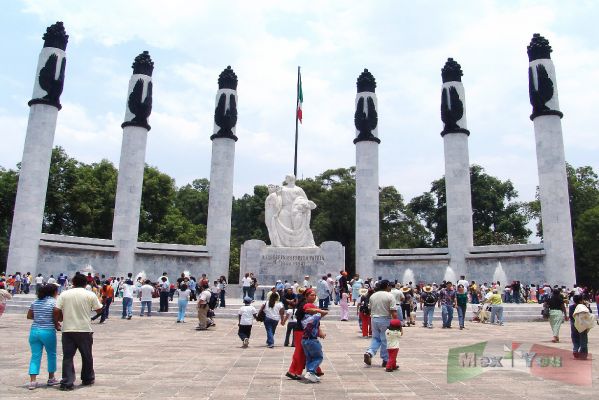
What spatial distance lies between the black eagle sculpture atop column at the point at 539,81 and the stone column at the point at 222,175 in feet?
66.0

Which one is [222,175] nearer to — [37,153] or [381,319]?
[37,153]

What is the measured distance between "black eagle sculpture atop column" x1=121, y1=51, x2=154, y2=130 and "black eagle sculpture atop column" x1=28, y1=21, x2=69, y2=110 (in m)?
4.42

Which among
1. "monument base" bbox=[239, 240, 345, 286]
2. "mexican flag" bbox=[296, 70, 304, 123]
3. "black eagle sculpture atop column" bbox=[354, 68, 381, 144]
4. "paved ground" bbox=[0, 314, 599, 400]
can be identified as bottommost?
"paved ground" bbox=[0, 314, 599, 400]

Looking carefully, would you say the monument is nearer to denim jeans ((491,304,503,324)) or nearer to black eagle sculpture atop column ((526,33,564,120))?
denim jeans ((491,304,503,324))

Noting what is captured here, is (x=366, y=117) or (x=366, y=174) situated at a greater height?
(x=366, y=117)

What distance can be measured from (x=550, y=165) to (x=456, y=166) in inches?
220

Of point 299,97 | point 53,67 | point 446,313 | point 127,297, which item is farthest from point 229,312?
point 299,97

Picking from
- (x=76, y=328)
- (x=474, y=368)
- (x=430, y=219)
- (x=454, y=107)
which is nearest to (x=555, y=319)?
(x=474, y=368)

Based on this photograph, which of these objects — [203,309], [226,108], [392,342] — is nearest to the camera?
[392,342]

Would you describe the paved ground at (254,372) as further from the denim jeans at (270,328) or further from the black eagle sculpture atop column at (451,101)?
the black eagle sculpture atop column at (451,101)

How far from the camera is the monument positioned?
27.5m

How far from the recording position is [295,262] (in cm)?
2753

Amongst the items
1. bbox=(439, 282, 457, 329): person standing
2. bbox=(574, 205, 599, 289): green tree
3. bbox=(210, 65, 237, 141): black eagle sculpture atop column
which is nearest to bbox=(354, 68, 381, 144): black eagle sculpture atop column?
bbox=(210, 65, 237, 141): black eagle sculpture atop column

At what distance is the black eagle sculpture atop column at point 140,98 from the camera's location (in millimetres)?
33375
